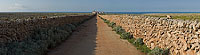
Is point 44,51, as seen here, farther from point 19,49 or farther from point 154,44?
point 154,44

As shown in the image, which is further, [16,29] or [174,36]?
[16,29]

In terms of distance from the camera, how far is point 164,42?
7.90m

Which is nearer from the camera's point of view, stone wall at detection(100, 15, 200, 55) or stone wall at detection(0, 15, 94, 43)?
stone wall at detection(100, 15, 200, 55)

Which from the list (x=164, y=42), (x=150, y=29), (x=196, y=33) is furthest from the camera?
(x=150, y=29)

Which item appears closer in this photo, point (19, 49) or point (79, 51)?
point (19, 49)

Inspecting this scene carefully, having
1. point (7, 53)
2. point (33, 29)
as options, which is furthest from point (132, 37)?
point (7, 53)

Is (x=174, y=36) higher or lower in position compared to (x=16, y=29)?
lower

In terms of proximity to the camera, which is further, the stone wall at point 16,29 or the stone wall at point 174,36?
the stone wall at point 16,29

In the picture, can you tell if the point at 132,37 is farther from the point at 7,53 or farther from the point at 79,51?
the point at 7,53

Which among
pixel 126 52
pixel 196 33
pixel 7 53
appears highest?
pixel 196 33

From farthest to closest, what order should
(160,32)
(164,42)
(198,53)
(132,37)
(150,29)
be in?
A: (132,37), (150,29), (160,32), (164,42), (198,53)

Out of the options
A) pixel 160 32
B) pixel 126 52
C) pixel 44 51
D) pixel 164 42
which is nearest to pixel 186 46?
pixel 164 42

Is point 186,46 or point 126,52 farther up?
point 186,46

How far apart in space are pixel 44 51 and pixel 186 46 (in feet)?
18.2
